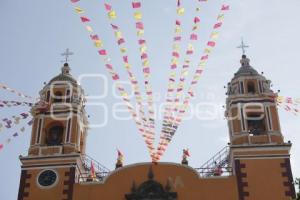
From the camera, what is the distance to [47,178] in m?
27.3

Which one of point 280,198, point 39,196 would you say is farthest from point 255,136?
point 39,196

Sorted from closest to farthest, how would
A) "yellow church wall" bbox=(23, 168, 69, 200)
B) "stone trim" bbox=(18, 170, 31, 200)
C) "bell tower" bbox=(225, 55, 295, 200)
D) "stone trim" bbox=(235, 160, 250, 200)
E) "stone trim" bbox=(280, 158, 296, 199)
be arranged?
"stone trim" bbox=(280, 158, 296, 199), "stone trim" bbox=(235, 160, 250, 200), "bell tower" bbox=(225, 55, 295, 200), "yellow church wall" bbox=(23, 168, 69, 200), "stone trim" bbox=(18, 170, 31, 200)

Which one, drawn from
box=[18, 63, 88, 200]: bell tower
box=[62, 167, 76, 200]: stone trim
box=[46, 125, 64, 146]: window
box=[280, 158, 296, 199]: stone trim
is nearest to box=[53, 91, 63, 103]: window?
box=[18, 63, 88, 200]: bell tower

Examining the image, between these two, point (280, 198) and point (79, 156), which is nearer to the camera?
point (280, 198)

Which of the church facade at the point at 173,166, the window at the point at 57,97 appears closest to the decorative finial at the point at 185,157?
the church facade at the point at 173,166

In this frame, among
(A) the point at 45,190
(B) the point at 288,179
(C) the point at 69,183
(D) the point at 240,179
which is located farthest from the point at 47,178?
(B) the point at 288,179

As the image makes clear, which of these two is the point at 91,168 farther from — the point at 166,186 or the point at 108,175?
the point at 166,186

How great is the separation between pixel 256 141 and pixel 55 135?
10.5 meters

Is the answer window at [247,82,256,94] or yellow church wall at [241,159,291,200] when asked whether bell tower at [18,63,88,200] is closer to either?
yellow church wall at [241,159,291,200]

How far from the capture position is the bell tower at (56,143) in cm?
2702

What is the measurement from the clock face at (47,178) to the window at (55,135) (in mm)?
1846

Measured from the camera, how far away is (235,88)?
29797mm

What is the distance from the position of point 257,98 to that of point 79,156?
976 cm

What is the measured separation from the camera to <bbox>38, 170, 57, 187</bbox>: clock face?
27.1m
